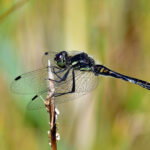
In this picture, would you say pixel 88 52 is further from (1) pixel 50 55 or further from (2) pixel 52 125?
(2) pixel 52 125

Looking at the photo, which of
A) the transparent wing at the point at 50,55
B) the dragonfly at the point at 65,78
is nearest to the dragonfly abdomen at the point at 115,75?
the dragonfly at the point at 65,78

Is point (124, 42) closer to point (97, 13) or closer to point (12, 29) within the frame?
point (97, 13)

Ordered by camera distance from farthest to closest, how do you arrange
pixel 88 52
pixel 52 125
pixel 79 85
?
1. pixel 88 52
2. pixel 79 85
3. pixel 52 125

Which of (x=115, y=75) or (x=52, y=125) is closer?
(x=52, y=125)

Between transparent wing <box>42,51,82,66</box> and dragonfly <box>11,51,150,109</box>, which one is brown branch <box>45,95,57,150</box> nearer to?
dragonfly <box>11,51,150,109</box>

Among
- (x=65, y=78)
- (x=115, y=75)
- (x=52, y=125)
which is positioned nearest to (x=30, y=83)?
(x=65, y=78)

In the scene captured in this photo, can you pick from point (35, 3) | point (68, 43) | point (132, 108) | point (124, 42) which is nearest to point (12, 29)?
point (35, 3)

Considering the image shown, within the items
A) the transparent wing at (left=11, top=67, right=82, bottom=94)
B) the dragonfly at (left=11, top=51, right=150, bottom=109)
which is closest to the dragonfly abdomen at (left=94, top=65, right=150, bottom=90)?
the dragonfly at (left=11, top=51, right=150, bottom=109)
